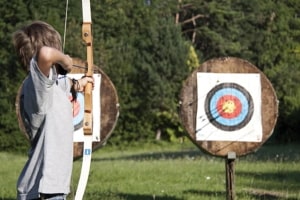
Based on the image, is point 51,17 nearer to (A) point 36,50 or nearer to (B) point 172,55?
(B) point 172,55

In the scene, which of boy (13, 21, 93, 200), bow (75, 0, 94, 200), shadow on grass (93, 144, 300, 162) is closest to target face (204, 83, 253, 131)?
bow (75, 0, 94, 200)

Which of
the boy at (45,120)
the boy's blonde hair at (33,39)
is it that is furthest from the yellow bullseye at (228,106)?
the boy's blonde hair at (33,39)

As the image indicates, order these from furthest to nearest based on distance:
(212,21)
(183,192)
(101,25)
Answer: (212,21) → (101,25) → (183,192)

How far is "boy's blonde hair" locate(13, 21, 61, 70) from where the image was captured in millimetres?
2423

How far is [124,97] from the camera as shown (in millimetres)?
27688

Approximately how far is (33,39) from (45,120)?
28 cm

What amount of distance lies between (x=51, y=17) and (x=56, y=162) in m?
22.4

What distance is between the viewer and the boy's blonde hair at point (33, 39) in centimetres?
242

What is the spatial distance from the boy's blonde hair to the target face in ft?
10.8

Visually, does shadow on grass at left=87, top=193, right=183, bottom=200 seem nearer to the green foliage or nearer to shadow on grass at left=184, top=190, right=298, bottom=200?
shadow on grass at left=184, top=190, right=298, bottom=200

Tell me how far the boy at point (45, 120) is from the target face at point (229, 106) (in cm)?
320

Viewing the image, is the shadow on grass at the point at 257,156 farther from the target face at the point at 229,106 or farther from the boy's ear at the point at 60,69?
the boy's ear at the point at 60,69

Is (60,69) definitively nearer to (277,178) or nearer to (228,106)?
(228,106)

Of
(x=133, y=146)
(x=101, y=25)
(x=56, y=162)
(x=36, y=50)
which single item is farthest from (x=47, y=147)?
(x=101, y=25)
